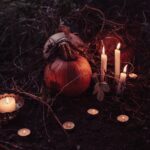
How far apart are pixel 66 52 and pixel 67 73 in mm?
171

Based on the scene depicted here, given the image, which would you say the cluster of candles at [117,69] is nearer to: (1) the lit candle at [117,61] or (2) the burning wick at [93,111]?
(1) the lit candle at [117,61]

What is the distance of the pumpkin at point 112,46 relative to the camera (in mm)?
2873

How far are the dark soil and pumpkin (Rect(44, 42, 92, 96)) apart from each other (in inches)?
4.5

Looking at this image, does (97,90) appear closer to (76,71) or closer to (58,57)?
(76,71)

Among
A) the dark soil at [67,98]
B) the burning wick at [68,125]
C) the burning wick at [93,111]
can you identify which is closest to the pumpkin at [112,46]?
the dark soil at [67,98]

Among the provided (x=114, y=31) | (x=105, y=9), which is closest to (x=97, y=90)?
(x=114, y=31)

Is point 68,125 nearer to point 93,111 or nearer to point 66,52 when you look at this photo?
point 93,111

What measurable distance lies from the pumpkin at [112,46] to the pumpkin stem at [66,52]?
1.35ft

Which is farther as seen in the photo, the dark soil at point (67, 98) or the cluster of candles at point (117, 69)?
the cluster of candles at point (117, 69)

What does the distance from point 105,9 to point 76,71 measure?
116cm

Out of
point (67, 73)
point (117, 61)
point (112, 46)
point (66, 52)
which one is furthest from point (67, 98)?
point (112, 46)

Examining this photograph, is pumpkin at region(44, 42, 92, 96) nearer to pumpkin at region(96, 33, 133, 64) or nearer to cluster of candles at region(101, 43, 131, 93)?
cluster of candles at region(101, 43, 131, 93)

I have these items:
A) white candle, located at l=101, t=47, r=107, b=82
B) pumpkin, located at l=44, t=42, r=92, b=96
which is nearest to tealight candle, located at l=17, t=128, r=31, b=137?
pumpkin, located at l=44, t=42, r=92, b=96

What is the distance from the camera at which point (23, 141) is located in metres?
2.18
